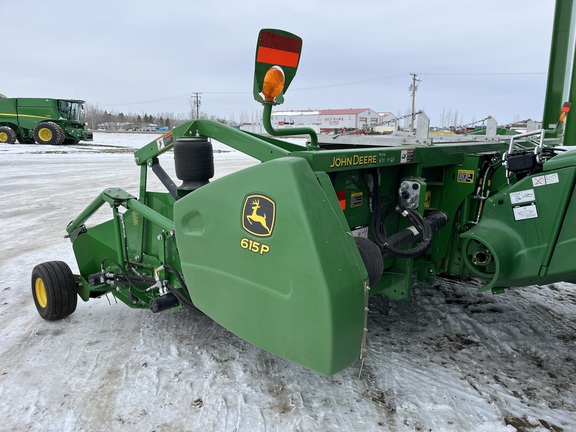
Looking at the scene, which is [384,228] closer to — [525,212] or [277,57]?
[525,212]

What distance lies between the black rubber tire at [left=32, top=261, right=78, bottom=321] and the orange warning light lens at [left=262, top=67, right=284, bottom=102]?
2.08 metres

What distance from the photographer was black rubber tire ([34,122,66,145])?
21.9 m

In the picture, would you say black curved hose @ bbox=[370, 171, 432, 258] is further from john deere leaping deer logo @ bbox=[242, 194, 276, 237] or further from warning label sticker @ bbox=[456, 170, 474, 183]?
john deere leaping deer logo @ bbox=[242, 194, 276, 237]

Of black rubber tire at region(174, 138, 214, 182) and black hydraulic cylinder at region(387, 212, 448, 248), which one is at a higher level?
black rubber tire at region(174, 138, 214, 182)

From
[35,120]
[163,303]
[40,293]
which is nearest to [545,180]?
[163,303]

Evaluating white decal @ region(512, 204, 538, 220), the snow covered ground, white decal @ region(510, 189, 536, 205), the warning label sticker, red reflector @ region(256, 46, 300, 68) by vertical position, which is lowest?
the snow covered ground

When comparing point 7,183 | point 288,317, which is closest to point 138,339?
point 288,317

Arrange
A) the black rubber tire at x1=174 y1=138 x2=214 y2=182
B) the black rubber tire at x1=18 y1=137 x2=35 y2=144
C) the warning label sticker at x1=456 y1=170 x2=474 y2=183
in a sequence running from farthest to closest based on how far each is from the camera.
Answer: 1. the black rubber tire at x1=18 y1=137 x2=35 y2=144
2. the warning label sticker at x1=456 y1=170 x2=474 y2=183
3. the black rubber tire at x1=174 y1=138 x2=214 y2=182

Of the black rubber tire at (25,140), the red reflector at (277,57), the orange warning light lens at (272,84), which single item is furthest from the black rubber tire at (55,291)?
the black rubber tire at (25,140)

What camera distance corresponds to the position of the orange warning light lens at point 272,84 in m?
2.11

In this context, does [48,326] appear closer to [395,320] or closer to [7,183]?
[395,320]

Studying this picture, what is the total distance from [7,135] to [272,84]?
24.5m

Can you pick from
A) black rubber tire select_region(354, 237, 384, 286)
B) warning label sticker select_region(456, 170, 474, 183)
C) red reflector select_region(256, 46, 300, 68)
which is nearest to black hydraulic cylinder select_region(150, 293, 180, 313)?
black rubber tire select_region(354, 237, 384, 286)

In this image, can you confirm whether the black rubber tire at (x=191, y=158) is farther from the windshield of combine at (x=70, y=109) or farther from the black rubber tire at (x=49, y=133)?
the windshield of combine at (x=70, y=109)
